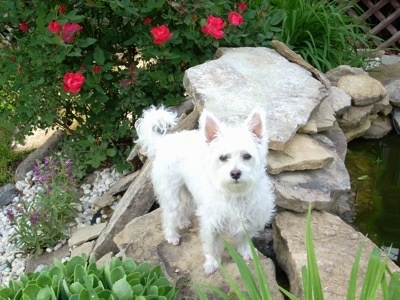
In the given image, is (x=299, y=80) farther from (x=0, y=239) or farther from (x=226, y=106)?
(x=0, y=239)

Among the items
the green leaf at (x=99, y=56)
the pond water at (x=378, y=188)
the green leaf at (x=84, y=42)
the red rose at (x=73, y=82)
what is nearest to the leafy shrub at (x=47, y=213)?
the red rose at (x=73, y=82)

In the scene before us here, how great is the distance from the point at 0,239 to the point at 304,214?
7.30 ft

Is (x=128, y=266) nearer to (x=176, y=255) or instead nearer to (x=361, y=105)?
(x=176, y=255)

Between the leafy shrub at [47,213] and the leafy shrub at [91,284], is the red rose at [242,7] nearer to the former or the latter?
the leafy shrub at [47,213]

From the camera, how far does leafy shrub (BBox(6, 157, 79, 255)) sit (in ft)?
12.8

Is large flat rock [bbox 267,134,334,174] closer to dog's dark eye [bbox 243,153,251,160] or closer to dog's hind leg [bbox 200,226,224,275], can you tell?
dog's hind leg [bbox 200,226,224,275]

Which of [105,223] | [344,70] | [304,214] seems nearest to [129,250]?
[105,223]

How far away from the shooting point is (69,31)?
3648 millimetres

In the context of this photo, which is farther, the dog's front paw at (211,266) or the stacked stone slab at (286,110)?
the stacked stone slab at (286,110)

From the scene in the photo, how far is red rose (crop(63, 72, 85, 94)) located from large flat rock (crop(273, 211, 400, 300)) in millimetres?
1553

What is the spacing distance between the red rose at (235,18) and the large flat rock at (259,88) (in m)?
0.25

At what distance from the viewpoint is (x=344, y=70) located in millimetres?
4945

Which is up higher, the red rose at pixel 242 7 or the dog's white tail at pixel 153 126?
the red rose at pixel 242 7

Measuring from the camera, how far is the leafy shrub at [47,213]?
390cm
